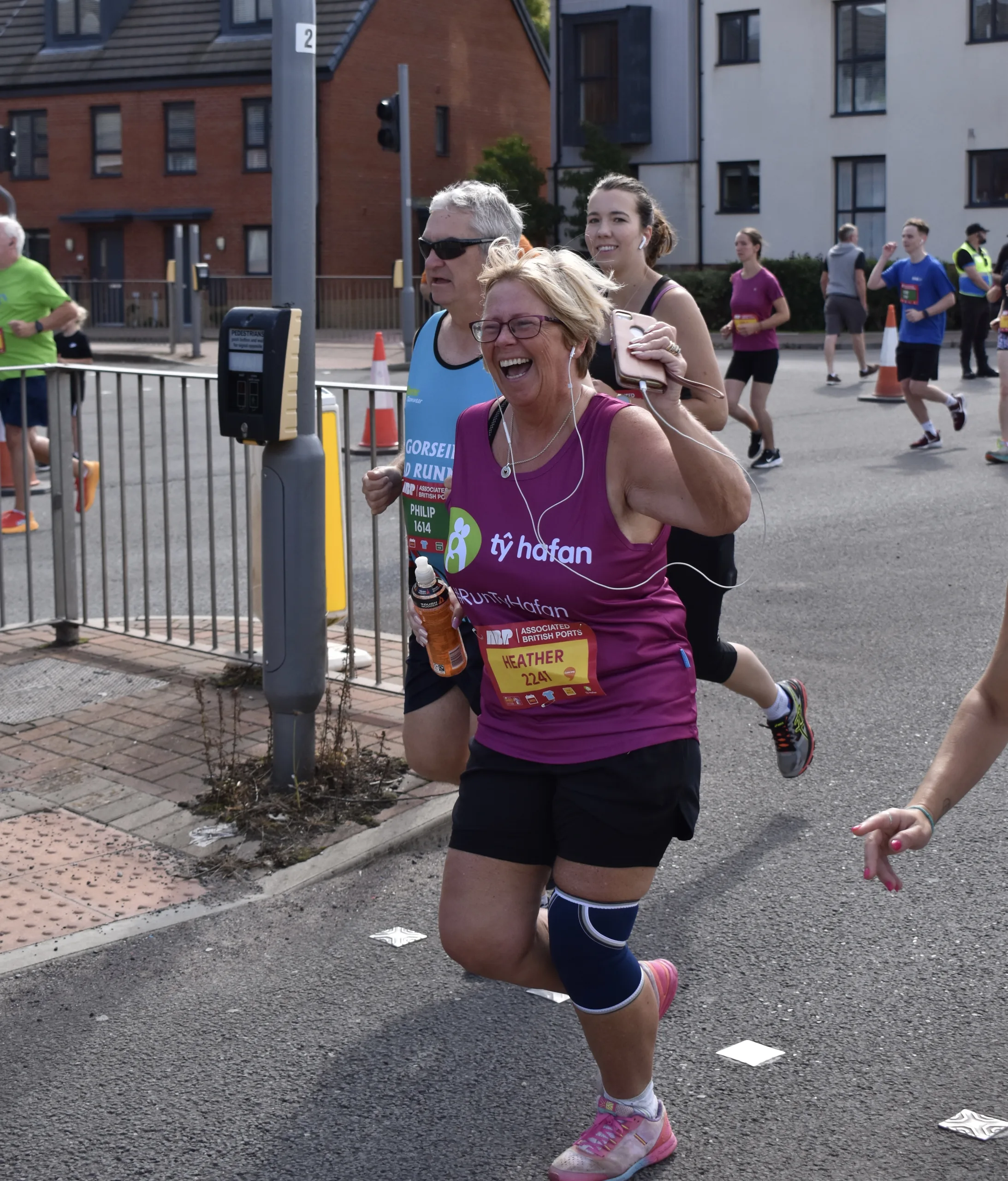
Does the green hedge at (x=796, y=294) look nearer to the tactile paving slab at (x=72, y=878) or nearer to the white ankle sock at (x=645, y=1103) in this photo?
the tactile paving slab at (x=72, y=878)

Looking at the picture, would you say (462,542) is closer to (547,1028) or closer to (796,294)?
(547,1028)

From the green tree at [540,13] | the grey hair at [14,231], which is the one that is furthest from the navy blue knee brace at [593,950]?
the green tree at [540,13]

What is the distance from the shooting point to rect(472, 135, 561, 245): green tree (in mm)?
38688

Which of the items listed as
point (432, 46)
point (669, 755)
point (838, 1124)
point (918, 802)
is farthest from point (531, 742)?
point (432, 46)

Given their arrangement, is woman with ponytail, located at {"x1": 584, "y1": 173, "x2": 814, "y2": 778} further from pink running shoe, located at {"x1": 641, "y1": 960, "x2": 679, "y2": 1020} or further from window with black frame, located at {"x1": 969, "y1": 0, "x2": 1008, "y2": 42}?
window with black frame, located at {"x1": 969, "y1": 0, "x2": 1008, "y2": 42}

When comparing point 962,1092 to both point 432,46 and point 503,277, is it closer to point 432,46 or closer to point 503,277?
point 503,277

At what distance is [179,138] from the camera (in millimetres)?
41188

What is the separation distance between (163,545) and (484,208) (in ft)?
20.1

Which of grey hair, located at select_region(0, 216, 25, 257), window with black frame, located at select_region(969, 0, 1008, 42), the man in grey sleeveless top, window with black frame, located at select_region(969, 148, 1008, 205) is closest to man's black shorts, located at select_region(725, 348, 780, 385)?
→ grey hair, located at select_region(0, 216, 25, 257)

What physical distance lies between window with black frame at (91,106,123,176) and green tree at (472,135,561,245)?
966 cm

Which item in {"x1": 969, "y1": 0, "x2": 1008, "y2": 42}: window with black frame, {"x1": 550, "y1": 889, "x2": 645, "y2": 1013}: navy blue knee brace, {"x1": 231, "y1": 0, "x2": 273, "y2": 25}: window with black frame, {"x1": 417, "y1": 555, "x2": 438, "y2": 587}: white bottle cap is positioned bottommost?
{"x1": 550, "y1": 889, "x2": 645, "y2": 1013}: navy blue knee brace

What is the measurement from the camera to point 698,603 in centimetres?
501

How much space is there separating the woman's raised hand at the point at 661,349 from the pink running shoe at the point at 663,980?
129 centimetres

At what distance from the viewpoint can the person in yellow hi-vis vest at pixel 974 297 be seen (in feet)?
66.6
